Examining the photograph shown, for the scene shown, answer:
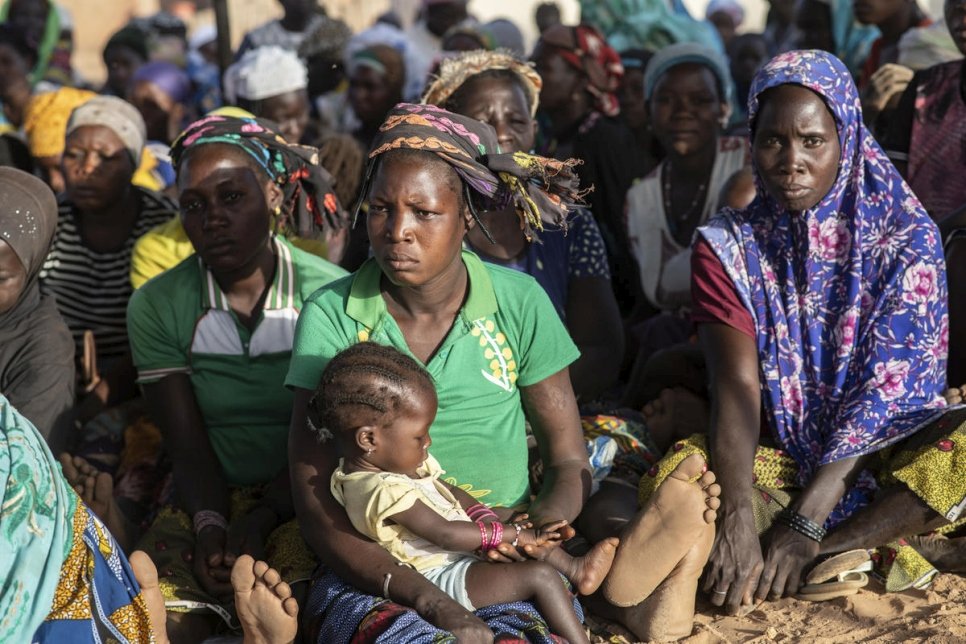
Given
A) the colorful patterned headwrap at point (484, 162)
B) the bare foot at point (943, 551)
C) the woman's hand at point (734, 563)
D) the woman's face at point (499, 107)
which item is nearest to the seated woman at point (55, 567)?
the colorful patterned headwrap at point (484, 162)

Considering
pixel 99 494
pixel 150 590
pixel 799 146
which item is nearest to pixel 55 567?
pixel 150 590

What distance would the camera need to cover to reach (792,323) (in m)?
4.15

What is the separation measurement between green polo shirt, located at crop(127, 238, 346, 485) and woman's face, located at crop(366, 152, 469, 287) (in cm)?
84

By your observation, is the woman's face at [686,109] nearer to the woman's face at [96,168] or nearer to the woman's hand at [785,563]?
the woman's hand at [785,563]

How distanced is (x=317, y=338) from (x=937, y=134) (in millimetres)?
3072

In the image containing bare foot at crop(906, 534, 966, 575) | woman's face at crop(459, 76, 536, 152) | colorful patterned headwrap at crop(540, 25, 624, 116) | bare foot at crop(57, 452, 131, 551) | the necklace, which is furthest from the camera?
colorful patterned headwrap at crop(540, 25, 624, 116)

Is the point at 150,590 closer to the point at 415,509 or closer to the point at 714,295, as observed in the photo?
the point at 415,509

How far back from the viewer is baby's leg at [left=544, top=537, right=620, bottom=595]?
3398mm

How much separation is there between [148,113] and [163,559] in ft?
19.5

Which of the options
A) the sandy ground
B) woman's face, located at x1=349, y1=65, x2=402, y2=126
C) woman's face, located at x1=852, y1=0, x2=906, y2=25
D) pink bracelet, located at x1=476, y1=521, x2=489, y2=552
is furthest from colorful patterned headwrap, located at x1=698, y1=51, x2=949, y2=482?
woman's face, located at x1=349, y1=65, x2=402, y2=126

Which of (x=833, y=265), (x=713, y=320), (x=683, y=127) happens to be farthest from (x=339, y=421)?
(x=683, y=127)

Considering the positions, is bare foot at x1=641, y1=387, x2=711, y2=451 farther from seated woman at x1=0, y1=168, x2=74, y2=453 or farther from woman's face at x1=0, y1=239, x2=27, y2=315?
woman's face at x1=0, y1=239, x2=27, y2=315

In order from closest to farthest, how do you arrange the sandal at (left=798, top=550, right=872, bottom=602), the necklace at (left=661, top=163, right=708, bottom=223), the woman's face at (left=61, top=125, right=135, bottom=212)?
1. the sandal at (left=798, top=550, right=872, bottom=602)
2. the woman's face at (left=61, top=125, right=135, bottom=212)
3. the necklace at (left=661, top=163, right=708, bottom=223)

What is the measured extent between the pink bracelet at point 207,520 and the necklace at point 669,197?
270cm
